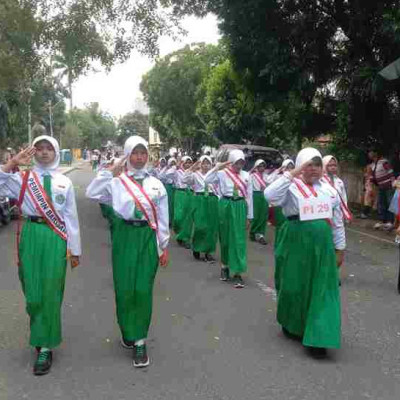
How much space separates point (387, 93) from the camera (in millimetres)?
14227

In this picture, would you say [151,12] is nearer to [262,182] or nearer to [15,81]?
[15,81]

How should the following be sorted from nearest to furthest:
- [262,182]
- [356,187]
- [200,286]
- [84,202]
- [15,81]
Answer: [200,286], [262,182], [15,81], [356,187], [84,202]

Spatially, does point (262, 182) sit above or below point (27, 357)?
above

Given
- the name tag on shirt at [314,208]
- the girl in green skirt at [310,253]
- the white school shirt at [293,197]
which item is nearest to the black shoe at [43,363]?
the girl in green skirt at [310,253]

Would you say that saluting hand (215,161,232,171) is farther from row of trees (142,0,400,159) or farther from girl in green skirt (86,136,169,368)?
row of trees (142,0,400,159)

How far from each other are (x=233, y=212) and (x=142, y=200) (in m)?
3.26

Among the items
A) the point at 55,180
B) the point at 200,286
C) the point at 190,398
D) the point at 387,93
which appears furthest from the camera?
the point at 387,93

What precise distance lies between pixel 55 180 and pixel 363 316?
12.0 feet

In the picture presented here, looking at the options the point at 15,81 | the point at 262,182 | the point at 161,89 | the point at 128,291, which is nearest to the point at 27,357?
the point at 128,291

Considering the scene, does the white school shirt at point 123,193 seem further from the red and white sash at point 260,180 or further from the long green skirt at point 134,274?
the red and white sash at point 260,180

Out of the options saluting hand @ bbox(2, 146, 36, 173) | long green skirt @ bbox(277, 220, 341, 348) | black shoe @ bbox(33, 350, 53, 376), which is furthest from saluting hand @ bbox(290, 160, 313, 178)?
black shoe @ bbox(33, 350, 53, 376)

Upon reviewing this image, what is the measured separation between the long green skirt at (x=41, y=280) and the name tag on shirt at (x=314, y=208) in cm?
212

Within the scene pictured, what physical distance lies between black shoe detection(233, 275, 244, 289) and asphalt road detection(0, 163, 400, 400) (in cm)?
11

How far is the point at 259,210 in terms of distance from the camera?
39.1 ft
